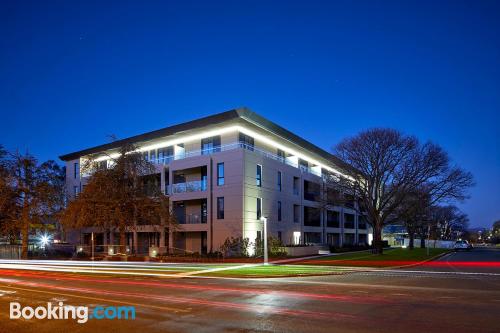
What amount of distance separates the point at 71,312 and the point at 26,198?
37.1 metres

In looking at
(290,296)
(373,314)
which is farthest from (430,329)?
(290,296)

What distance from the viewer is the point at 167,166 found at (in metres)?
43.9

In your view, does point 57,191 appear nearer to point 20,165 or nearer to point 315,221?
point 20,165

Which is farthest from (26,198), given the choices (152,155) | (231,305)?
(231,305)

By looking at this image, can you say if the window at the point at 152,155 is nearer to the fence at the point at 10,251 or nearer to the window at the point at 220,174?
the window at the point at 220,174

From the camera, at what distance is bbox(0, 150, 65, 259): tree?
4347 centimetres

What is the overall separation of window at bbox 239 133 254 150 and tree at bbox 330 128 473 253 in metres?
8.57

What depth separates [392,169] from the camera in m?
41.0

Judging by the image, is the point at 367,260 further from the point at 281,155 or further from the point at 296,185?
the point at 281,155

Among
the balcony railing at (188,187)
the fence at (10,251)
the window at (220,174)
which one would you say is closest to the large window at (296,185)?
the window at (220,174)

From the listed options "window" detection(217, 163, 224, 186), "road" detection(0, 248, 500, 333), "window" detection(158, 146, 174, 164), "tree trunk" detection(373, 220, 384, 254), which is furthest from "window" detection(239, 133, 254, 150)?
"road" detection(0, 248, 500, 333)

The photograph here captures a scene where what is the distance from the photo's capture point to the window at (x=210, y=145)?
137 feet

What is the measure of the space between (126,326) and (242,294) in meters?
5.87

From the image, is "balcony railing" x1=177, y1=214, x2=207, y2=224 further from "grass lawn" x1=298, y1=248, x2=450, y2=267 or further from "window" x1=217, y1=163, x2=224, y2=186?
"grass lawn" x1=298, y1=248, x2=450, y2=267
